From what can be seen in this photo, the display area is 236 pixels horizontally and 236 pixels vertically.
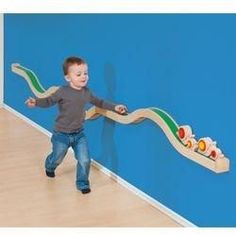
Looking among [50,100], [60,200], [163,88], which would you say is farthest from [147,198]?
[50,100]

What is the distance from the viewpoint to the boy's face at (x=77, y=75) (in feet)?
10.9

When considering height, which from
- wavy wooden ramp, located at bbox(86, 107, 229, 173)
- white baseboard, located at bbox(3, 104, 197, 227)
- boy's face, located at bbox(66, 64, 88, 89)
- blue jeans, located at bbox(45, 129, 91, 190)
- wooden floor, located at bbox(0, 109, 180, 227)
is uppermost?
boy's face, located at bbox(66, 64, 88, 89)

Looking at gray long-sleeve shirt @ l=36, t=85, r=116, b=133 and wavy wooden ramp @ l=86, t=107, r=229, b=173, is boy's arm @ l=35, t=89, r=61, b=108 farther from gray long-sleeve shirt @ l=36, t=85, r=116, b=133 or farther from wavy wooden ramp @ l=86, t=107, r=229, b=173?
wavy wooden ramp @ l=86, t=107, r=229, b=173

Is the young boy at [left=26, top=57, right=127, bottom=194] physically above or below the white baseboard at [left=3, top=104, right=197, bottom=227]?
above

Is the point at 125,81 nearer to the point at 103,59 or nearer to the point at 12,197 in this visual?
the point at 103,59

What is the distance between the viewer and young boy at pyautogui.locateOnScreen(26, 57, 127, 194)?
3367mm

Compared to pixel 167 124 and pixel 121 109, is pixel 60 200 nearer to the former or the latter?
pixel 121 109

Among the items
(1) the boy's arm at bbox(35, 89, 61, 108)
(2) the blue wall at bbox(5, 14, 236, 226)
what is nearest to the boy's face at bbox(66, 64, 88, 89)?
(1) the boy's arm at bbox(35, 89, 61, 108)

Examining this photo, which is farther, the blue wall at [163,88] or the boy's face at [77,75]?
the boy's face at [77,75]

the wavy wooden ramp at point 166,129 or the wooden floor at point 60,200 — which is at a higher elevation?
the wavy wooden ramp at point 166,129

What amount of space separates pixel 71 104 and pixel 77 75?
0.20 m

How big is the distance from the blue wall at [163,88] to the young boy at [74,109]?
215 millimetres

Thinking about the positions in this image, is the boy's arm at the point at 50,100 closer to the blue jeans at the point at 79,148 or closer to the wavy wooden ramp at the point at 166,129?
the blue jeans at the point at 79,148

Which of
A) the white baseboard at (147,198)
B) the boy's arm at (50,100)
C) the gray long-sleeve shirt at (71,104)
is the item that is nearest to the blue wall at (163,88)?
the white baseboard at (147,198)
